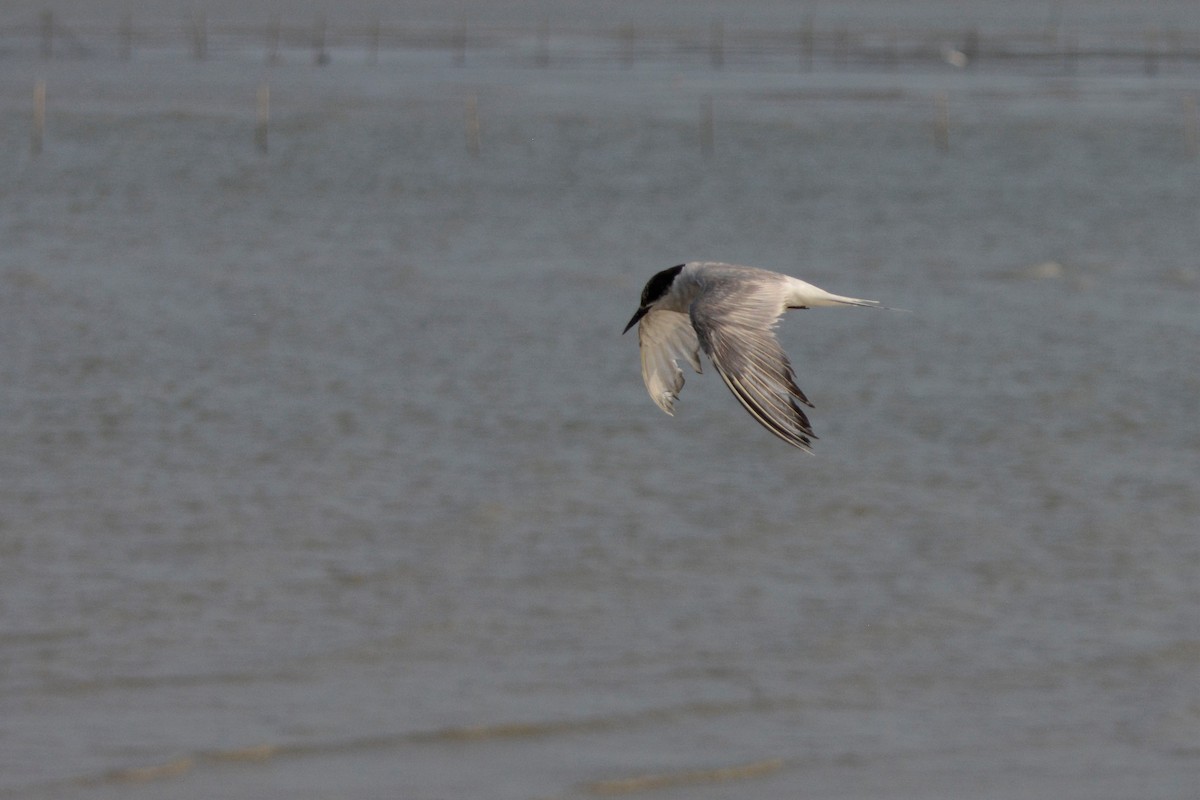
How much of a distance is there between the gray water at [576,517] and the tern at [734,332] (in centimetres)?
320

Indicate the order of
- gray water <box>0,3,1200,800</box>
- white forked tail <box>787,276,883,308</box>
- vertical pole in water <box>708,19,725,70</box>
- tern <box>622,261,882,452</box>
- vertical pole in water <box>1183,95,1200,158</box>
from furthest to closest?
vertical pole in water <box>708,19,725,70</box>, vertical pole in water <box>1183,95,1200,158</box>, gray water <box>0,3,1200,800</box>, white forked tail <box>787,276,883,308</box>, tern <box>622,261,882,452</box>

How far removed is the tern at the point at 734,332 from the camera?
5.83 m

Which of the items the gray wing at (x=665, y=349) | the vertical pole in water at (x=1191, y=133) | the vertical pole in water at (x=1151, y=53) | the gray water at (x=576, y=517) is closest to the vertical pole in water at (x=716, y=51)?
the vertical pole in water at (x=1151, y=53)

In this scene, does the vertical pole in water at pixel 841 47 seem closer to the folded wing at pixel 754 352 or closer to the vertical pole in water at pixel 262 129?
the vertical pole in water at pixel 262 129

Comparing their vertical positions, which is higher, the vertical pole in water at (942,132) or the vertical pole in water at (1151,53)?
the vertical pole in water at (1151,53)

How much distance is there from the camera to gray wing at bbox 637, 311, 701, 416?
7.88m

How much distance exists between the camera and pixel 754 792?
396 inches

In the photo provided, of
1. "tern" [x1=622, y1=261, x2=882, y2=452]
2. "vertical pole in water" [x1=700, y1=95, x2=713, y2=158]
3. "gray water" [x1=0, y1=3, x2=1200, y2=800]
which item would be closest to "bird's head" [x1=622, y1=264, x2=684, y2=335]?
"tern" [x1=622, y1=261, x2=882, y2=452]

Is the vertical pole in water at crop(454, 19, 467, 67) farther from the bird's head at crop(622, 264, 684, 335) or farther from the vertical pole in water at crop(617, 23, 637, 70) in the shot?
the bird's head at crop(622, 264, 684, 335)

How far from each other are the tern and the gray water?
3.20 m

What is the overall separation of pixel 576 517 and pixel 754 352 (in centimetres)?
906

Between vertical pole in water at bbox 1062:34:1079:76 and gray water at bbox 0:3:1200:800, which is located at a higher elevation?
vertical pole in water at bbox 1062:34:1079:76

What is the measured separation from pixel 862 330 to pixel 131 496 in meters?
10.7

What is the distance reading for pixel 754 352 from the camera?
621cm
